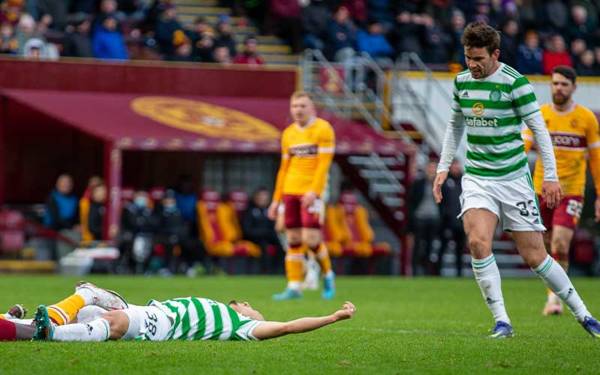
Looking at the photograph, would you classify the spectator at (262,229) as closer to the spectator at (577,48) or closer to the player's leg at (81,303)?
the spectator at (577,48)

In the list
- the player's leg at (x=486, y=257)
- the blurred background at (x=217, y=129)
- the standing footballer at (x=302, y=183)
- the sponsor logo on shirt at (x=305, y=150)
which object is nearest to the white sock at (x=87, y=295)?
the player's leg at (x=486, y=257)

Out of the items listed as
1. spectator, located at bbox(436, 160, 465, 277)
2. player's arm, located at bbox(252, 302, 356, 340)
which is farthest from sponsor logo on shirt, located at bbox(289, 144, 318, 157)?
spectator, located at bbox(436, 160, 465, 277)

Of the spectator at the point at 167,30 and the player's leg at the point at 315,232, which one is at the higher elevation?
the spectator at the point at 167,30

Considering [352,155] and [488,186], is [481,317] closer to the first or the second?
[488,186]

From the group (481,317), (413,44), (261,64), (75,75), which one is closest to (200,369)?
(481,317)

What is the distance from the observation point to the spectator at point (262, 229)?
92.7 ft

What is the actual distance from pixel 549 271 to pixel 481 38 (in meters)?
1.92

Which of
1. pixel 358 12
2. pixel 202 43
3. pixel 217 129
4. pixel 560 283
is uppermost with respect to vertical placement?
pixel 358 12

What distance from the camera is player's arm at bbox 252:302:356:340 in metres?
10.3

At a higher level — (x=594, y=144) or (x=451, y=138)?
(x=451, y=138)

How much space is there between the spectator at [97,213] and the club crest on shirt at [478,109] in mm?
15631

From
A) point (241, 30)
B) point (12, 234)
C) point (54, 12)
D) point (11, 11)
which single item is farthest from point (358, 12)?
point (12, 234)

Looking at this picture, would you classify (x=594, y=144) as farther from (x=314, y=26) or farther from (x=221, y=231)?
(x=314, y=26)

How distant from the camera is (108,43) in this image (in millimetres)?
29250
